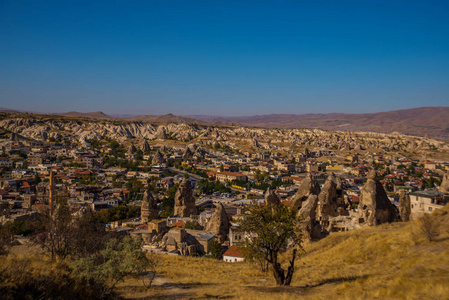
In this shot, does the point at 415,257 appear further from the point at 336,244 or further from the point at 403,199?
the point at 403,199

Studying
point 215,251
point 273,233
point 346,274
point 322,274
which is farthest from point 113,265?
point 215,251

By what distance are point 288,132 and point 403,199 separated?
428 feet

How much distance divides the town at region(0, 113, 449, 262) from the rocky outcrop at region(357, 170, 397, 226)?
0.04 metres

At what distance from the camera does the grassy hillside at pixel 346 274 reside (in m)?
6.90

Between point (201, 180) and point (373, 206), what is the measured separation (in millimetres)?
40393

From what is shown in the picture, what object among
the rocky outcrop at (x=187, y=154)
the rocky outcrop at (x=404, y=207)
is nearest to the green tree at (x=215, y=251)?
the rocky outcrop at (x=404, y=207)

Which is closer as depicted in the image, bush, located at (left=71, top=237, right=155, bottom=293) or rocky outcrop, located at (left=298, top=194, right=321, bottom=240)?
bush, located at (left=71, top=237, right=155, bottom=293)

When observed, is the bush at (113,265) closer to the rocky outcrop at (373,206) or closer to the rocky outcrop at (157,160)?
the rocky outcrop at (373,206)

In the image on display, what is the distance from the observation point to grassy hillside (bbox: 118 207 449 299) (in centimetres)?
690


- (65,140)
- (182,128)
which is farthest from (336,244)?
(182,128)

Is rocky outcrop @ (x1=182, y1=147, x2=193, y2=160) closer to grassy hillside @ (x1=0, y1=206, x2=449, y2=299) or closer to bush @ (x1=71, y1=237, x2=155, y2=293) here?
grassy hillside @ (x1=0, y1=206, x2=449, y2=299)

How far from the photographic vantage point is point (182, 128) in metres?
130

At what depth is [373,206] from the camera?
14.5 meters

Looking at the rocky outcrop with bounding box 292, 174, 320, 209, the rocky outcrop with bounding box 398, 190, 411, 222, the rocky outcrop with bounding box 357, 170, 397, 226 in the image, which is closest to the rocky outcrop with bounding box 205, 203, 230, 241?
the rocky outcrop with bounding box 292, 174, 320, 209
